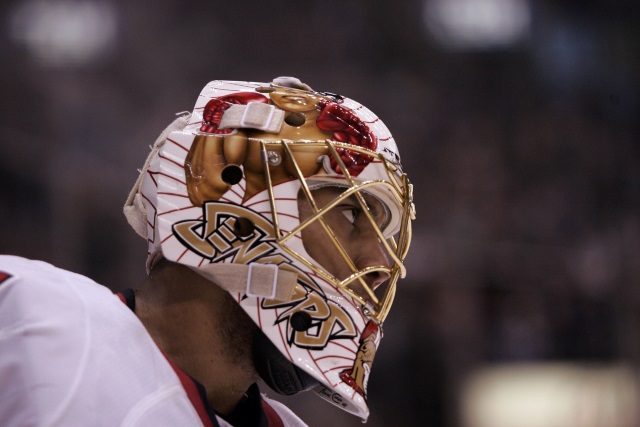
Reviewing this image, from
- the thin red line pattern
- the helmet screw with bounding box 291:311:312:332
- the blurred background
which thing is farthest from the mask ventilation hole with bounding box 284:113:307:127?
the blurred background

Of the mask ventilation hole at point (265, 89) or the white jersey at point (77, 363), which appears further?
the mask ventilation hole at point (265, 89)

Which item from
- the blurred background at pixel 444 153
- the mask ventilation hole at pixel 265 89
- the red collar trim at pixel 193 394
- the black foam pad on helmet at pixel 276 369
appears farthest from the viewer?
the blurred background at pixel 444 153

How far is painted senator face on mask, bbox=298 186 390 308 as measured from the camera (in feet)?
4.69

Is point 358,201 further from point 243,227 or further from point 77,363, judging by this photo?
point 77,363

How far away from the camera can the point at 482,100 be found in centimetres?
497

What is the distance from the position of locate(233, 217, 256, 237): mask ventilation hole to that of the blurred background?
202 cm

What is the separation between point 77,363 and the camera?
1.14 metres

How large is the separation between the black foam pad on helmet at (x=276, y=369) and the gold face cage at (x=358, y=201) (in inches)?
6.0

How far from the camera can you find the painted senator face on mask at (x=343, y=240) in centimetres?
143

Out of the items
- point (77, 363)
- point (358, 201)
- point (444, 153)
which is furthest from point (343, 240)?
point (444, 153)

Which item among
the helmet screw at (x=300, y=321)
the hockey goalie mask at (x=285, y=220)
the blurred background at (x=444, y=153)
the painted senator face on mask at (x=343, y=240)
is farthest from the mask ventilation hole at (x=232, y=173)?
the blurred background at (x=444, y=153)

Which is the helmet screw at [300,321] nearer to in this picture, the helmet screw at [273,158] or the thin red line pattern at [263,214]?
the thin red line pattern at [263,214]

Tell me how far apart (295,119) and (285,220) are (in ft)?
0.68

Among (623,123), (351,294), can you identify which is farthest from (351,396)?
(623,123)
